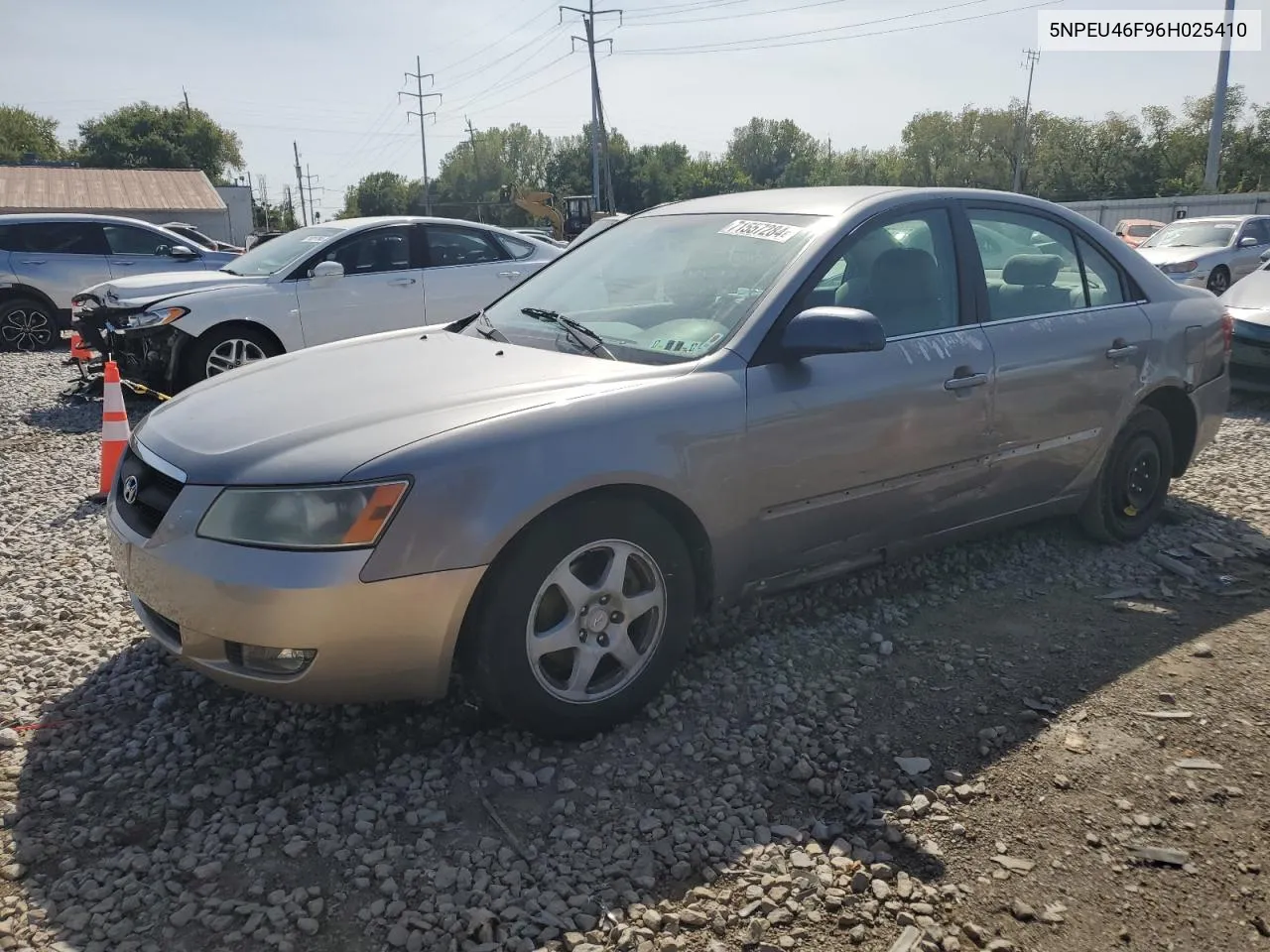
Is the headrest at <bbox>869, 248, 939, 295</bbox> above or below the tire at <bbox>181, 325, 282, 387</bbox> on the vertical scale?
above

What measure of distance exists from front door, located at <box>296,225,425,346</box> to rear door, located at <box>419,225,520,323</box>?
13 cm

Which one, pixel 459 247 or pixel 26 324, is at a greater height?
pixel 459 247

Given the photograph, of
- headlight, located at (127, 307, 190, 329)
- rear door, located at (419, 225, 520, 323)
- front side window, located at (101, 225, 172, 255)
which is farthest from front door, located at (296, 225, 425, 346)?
front side window, located at (101, 225, 172, 255)

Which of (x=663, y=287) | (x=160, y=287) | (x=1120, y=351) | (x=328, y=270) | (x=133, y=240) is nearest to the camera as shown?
(x=663, y=287)

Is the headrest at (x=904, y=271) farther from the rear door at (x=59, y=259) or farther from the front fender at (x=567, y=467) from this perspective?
the rear door at (x=59, y=259)

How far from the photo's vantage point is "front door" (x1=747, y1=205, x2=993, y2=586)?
10.6 ft

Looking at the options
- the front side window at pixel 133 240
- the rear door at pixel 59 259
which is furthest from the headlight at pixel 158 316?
the front side window at pixel 133 240

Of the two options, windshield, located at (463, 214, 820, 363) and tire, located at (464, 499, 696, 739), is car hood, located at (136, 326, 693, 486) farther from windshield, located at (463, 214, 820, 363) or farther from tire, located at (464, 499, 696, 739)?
tire, located at (464, 499, 696, 739)

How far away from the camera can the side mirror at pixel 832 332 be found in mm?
3088

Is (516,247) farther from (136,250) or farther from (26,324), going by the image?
(26,324)

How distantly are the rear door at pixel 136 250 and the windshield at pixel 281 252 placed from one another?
380 centimetres

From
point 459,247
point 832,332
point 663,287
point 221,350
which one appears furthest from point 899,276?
point 459,247

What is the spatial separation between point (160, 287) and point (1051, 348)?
286 inches

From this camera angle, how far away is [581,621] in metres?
2.88
